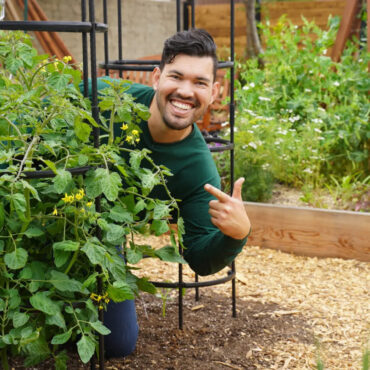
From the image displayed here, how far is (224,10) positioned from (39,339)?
890 centimetres

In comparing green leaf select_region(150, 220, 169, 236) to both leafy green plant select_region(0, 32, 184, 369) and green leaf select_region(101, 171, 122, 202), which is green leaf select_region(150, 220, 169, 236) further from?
green leaf select_region(101, 171, 122, 202)

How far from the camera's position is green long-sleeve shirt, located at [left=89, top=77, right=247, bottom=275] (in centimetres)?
221

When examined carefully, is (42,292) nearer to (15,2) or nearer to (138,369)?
(138,369)

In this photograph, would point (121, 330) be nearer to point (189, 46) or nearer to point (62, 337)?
point (62, 337)

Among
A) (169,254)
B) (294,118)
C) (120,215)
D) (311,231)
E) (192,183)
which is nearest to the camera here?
(120,215)

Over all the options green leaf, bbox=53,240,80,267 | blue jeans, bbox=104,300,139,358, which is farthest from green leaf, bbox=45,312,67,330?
blue jeans, bbox=104,300,139,358

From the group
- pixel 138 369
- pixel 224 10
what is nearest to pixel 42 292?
pixel 138 369

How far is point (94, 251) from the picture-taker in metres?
1.53

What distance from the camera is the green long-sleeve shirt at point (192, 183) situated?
2.21 m

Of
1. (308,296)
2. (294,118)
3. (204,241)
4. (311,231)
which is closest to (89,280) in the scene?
(204,241)

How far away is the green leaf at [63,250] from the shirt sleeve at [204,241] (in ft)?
2.06

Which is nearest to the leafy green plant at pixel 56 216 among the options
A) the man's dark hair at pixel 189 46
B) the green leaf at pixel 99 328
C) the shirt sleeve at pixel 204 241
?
the green leaf at pixel 99 328

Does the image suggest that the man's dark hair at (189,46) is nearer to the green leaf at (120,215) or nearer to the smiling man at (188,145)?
the smiling man at (188,145)

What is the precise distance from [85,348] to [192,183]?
0.90m
